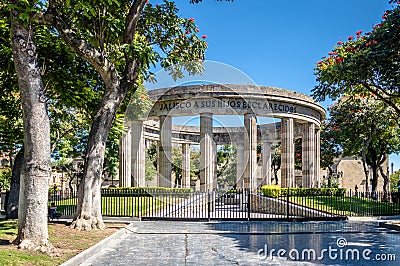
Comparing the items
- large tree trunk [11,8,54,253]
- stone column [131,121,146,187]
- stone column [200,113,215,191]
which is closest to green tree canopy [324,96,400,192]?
stone column [200,113,215,191]

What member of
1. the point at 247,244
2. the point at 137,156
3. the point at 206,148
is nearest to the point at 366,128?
the point at 206,148

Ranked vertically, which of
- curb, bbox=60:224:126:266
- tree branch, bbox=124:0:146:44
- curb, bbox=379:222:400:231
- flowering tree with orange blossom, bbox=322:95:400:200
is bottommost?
curb, bbox=379:222:400:231

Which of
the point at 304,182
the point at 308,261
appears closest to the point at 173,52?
the point at 308,261

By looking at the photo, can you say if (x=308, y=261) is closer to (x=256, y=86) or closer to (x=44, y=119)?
(x=44, y=119)

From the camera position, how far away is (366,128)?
34.3m

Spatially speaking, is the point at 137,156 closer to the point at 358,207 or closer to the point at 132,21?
the point at 358,207

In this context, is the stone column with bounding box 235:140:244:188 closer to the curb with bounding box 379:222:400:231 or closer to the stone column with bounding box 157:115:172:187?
the stone column with bounding box 157:115:172:187

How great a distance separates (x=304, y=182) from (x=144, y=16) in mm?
22120

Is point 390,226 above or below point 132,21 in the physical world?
below

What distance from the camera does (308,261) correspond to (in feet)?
34.0

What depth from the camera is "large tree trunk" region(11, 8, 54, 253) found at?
33.4 feet

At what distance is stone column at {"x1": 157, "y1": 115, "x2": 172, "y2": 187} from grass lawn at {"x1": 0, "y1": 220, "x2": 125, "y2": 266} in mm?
16279

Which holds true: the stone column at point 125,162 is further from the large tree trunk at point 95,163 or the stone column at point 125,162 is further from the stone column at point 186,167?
the large tree trunk at point 95,163

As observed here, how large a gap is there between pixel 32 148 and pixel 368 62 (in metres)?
12.7
